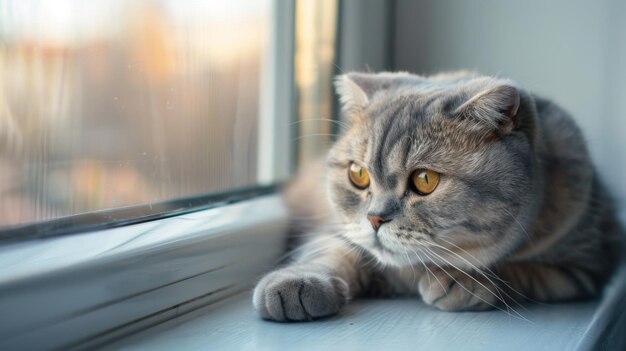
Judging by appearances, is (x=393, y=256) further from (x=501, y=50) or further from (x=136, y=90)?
(x=501, y=50)

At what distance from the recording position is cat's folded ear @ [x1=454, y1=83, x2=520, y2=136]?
44.0 inches

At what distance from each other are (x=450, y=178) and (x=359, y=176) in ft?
0.63

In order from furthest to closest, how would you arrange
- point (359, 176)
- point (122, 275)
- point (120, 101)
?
point (359, 176) < point (120, 101) < point (122, 275)

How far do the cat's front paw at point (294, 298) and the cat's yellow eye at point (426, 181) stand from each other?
0.22 metres

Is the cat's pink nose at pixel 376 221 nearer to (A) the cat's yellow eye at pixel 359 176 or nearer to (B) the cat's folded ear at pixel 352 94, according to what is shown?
(A) the cat's yellow eye at pixel 359 176

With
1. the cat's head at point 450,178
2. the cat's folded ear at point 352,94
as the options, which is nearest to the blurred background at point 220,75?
the cat's folded ear at point 352,94

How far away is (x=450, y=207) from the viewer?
3.69ft

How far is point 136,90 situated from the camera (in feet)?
3.82

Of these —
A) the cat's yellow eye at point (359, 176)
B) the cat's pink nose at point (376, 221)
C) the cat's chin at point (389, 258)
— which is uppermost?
the cat's yellow eye at point (359, 176)

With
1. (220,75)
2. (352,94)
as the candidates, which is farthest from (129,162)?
(352,94)

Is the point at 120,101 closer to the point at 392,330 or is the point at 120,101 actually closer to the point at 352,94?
the point at 352,94

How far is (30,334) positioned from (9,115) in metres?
0.29

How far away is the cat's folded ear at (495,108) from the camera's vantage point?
1118mm

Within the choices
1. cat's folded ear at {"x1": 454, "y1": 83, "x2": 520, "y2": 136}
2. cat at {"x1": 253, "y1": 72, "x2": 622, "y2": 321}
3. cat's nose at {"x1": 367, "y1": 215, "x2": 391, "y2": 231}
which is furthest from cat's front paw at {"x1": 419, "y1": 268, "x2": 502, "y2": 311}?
cat's folded ear at {"x1": 454, "y1": 83, "x2": 520, "y2": 136}
